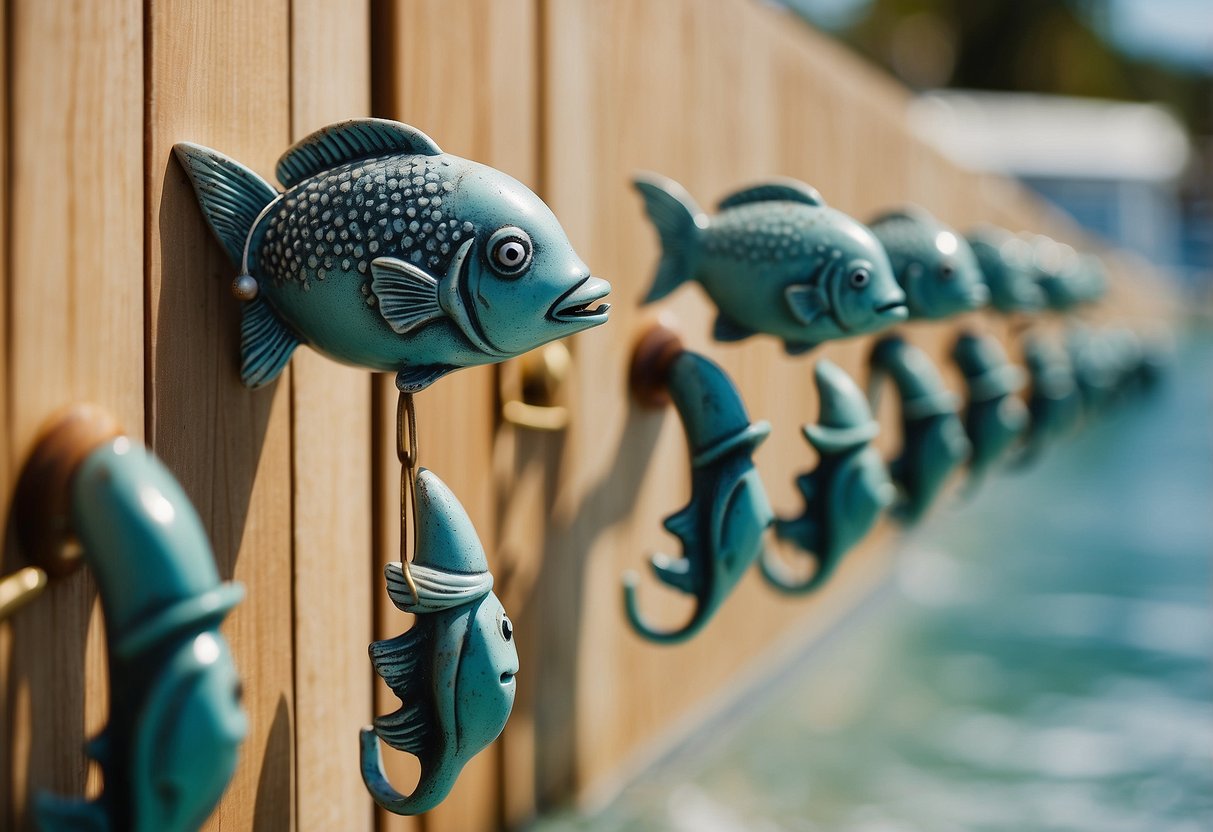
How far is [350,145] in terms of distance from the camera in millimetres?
854

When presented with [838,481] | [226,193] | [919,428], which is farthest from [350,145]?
[919,428]

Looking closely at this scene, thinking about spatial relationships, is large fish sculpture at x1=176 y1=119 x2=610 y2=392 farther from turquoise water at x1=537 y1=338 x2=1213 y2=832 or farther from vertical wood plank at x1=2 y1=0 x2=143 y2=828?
turquoise water at x1=537 y1=338 x2=1213 y2=832

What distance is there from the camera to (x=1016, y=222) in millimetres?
4672

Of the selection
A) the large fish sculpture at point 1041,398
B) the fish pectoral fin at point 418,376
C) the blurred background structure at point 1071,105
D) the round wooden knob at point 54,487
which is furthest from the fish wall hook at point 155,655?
the blurred background structure at point 1071,105

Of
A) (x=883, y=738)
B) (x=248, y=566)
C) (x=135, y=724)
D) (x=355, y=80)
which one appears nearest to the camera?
(x=135, y=724)

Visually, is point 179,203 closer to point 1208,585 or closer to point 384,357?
point 384,357

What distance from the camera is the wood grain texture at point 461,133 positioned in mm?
1184

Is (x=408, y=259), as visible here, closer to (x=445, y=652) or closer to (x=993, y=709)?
(x=445, y=652)

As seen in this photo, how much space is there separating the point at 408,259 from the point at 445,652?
280 mm

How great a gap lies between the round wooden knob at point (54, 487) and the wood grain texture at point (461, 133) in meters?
0.40

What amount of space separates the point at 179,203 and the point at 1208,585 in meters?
2.95

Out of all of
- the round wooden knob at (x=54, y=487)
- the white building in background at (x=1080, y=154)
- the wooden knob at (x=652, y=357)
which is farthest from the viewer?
the white building in background at (x=1080, y=154)

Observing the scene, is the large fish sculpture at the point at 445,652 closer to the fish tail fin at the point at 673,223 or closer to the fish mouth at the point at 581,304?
the fish mouth at the point at 581,304

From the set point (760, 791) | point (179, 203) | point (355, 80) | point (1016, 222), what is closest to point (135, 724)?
point (179, 203)
